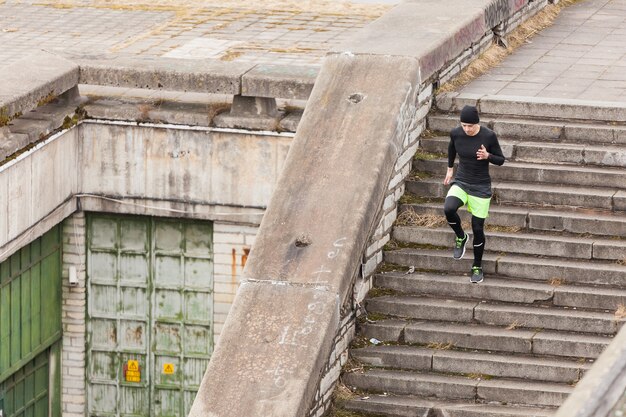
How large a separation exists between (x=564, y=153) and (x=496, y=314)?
1987 mm

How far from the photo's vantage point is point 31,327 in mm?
16016

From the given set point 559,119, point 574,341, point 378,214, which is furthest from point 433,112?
point 574,341

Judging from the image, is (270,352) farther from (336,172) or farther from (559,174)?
(559,174)

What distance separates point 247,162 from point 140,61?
57.2 inches

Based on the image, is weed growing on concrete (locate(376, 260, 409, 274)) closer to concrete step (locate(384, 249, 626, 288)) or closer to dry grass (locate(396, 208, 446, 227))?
concrete step (locate(384, 249, 626, 288))

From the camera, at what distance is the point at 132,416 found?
16812 mm

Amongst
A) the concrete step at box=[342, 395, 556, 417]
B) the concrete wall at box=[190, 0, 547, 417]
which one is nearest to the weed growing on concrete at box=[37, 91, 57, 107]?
the concrete wall at box=[190, 0, 547, 417]

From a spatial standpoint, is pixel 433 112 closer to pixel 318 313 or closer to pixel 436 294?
pixel 436 294

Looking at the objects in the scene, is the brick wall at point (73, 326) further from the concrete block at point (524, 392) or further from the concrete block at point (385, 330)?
the concrete block at point (524, 392)

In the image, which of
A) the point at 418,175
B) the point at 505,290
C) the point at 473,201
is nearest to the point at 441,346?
the point at 505,290

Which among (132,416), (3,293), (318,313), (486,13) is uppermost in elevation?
(486,13)

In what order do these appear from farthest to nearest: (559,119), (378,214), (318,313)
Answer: (559,119) → (378,214) → (318,313)

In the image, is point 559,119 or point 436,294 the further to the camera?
point 559,119

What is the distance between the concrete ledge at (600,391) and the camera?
348 inches
